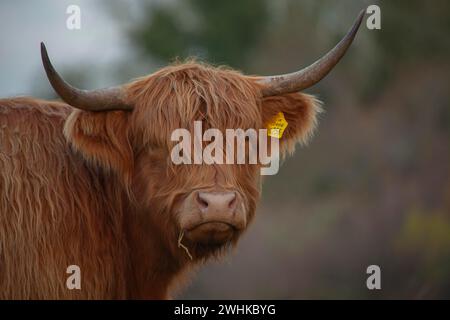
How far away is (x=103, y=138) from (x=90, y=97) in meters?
0.28

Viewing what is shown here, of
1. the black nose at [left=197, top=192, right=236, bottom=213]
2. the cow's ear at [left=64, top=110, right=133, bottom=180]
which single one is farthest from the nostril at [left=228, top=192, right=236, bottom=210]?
the cow's ear at [left=64, top=110, right=133, bottom=180]

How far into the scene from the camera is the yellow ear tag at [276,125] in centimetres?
603

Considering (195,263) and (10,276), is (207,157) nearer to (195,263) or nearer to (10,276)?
(195,263)

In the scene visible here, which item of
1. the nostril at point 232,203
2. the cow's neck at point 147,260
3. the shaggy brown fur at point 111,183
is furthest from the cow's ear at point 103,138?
the nostril at point 232,203

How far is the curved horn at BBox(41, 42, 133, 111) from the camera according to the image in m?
5.36

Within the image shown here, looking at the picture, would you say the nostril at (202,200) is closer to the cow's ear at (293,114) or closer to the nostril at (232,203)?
the nostril at (232,203)

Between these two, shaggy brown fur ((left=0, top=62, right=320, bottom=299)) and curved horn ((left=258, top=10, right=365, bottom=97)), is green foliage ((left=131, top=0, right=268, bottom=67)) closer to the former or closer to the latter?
curved horn ((left=258, top=10, right=365, bottom=97))

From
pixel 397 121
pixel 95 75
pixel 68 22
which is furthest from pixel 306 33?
pixel 68 22

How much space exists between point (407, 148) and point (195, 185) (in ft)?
42.6

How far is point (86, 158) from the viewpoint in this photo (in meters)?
5.64

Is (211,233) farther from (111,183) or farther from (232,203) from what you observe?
(111,183)

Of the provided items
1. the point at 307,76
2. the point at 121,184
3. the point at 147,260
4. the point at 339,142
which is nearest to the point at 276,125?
the point at 307,76

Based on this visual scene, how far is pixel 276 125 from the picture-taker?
6047mm

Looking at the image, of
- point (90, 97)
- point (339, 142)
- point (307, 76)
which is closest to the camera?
point (90, 97)
